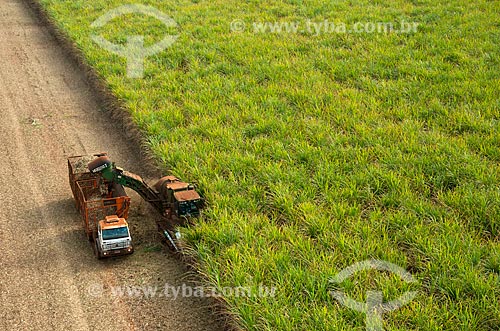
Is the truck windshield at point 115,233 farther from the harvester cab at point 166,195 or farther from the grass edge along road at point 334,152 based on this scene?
the grass edge along road at point 334,152

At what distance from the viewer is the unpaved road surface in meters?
6.55

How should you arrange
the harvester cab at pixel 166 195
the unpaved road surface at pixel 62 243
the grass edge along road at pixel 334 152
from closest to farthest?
1. the grass edge along road at pixel 334 152
2. the unpaved road surface at pixel 62 243
3. the harvester cab at pixel 166 195

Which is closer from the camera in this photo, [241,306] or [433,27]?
[241,306]

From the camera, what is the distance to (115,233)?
7.30m

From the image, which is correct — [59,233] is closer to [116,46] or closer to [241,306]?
[241,306]

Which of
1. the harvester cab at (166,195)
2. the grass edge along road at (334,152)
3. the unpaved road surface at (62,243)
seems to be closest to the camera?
the grass edge along road at (334,152)

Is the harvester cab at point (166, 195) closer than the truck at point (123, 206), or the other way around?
the truck at point (123, 206)

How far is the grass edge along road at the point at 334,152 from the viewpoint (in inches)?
252

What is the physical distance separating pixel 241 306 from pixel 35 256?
2.80 meters

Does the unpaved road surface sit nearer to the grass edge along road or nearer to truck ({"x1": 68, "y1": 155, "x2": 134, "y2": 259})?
truck ({"x1": 68, "y1": 155, "x2": 134, "y2": 259})

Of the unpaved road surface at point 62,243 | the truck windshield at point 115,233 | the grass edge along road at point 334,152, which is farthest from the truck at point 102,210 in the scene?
the grass edge along road at point 334,152

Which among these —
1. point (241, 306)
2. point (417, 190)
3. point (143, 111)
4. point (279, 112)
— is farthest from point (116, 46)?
point (241, 306)

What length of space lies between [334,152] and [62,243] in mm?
3933

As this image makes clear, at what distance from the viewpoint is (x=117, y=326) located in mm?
6418
